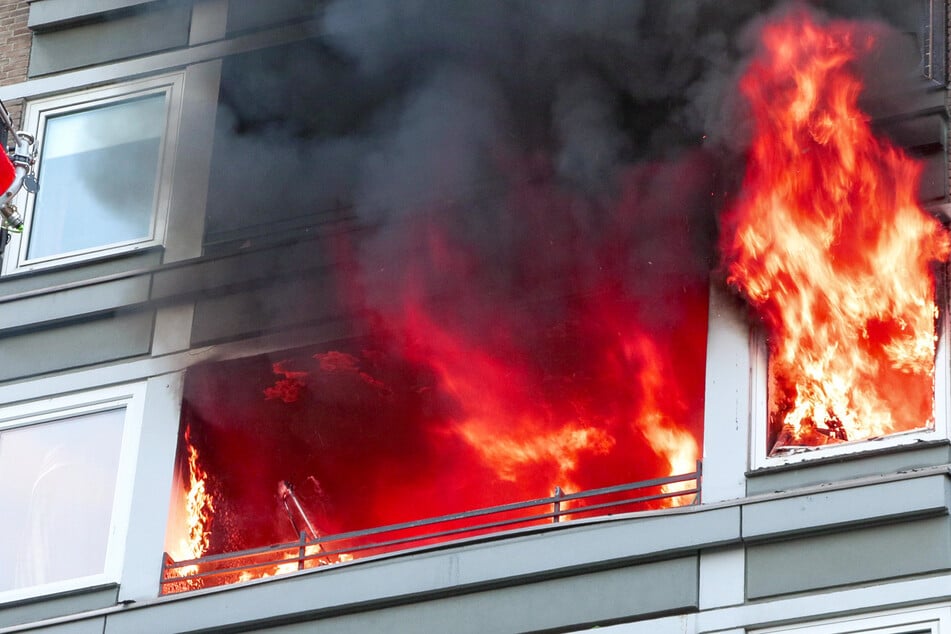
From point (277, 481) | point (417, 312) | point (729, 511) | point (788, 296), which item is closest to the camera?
point (729, 511)

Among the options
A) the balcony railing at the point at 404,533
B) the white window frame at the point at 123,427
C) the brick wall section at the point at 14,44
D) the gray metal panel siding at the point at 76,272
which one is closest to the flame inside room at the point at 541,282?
the balcony railing at the point at 404,533

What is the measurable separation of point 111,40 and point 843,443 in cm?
692

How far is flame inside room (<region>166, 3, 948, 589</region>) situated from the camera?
500 inches

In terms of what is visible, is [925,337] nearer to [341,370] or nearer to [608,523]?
[608,523]

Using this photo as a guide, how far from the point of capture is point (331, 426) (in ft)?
50.8

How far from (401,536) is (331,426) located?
42.9 inches

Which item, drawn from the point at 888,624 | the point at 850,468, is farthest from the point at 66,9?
the point at 888,624

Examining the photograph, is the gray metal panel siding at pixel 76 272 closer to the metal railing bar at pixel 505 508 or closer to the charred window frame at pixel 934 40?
the metal railing bar at pixel 505 508

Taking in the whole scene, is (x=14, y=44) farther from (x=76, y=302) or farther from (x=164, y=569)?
(x=164, y=569)

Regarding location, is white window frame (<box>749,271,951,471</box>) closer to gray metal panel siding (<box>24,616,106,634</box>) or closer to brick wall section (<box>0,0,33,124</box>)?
gray metal panel siding (<box>24,616,106,634</box>)

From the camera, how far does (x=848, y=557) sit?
11562mm

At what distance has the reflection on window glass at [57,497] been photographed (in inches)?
556

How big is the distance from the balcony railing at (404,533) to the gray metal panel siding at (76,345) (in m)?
1.62

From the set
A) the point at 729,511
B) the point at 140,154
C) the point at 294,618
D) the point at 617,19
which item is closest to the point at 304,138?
the point at 140,154
